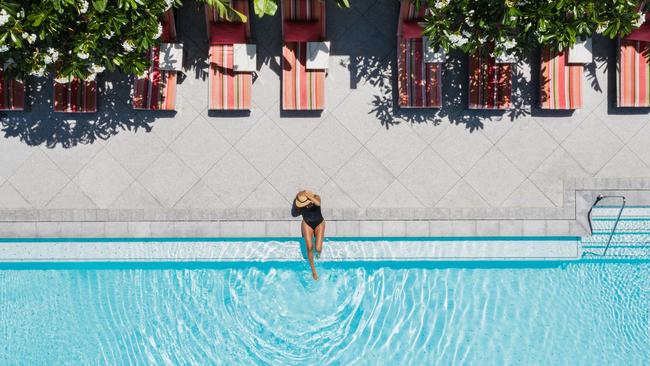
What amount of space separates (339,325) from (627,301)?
6.91 meters

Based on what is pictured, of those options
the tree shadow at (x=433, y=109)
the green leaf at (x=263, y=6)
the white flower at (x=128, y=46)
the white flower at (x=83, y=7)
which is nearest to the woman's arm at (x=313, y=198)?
the tree shadow at (x=433, y=109)

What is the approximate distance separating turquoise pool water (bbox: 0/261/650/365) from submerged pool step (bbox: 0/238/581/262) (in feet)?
0.80

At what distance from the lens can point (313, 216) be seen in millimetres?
11375

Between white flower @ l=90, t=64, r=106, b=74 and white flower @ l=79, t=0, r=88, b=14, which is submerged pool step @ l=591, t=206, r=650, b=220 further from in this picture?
white flower @ l=79, t=0, r=88, b=14

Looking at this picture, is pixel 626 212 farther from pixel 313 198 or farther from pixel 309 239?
pixel 309 239

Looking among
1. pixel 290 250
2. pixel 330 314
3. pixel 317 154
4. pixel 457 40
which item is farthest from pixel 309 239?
pixel 457 40

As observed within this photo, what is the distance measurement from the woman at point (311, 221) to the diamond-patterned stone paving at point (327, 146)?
0.59 metres

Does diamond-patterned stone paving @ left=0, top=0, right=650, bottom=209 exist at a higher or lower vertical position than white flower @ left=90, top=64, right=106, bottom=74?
lower

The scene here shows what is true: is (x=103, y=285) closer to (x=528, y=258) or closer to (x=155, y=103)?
(x=155, y=103)

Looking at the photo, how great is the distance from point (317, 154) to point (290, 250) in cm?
244

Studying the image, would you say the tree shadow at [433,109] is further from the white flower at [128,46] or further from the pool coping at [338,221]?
the white flower at [128,46]

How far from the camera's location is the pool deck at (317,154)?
1179 centimetres

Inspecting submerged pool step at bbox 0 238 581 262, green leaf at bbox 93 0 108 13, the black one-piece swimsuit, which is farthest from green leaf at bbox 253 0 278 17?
submerged pool step at bbox 0 238 581 262

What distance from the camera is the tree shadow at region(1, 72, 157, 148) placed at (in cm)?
1186
